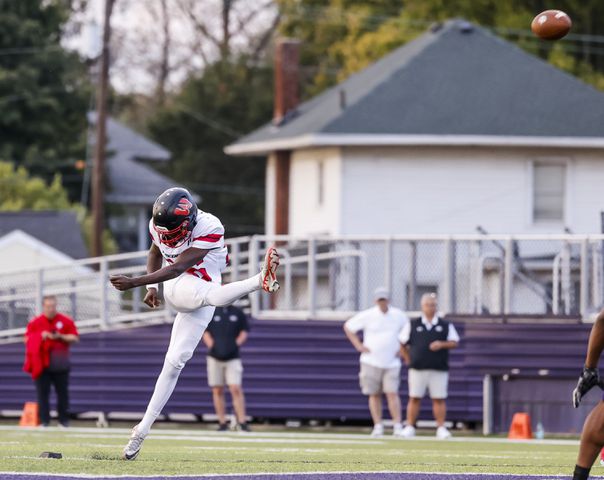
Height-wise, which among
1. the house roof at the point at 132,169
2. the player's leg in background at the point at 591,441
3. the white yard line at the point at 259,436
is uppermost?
the house roof at the point at 132,169

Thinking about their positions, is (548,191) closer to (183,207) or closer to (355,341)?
(355,341)

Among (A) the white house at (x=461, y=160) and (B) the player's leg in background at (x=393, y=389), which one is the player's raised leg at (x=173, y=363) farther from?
(A) the white house at (x=461, y=160)

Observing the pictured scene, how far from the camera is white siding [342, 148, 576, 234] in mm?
29531

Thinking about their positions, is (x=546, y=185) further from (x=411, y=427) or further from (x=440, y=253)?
(x=411, y=427)

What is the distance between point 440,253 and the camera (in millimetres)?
21344

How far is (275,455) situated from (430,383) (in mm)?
6899

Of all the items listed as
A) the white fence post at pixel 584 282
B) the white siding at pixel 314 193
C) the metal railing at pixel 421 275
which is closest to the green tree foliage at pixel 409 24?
the white siding at pixel 314 193

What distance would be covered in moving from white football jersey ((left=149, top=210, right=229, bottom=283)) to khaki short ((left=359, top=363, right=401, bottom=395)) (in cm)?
887

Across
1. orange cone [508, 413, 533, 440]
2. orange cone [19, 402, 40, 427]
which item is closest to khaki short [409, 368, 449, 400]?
orange cone [508, 413, 533, 440]

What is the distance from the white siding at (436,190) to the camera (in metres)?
29.5

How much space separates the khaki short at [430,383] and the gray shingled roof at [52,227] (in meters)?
23.2

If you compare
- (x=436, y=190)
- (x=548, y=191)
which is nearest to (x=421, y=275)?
(x=436, y=190)

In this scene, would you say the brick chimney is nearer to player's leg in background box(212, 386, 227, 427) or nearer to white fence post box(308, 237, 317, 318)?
white fence post box(308, 237, 317, 318)

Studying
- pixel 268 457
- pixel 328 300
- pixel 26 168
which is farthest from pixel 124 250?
pixel 268 457
